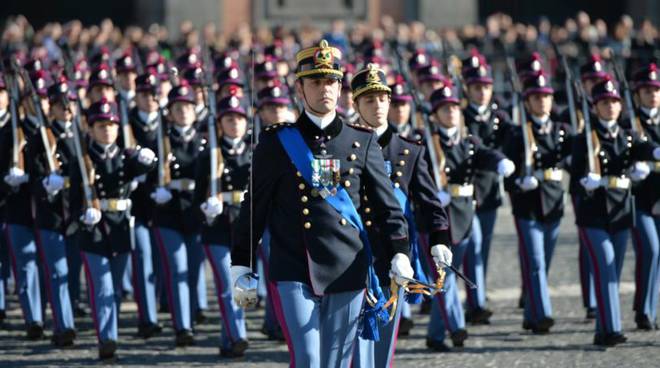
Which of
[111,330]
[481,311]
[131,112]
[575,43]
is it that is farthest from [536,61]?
[575,43]

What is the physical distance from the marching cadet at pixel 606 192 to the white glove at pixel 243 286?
3.85 metres

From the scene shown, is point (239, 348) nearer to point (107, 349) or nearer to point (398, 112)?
point (107, 349)

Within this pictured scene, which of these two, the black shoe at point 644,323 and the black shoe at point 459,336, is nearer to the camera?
the black shoe at point 459,336

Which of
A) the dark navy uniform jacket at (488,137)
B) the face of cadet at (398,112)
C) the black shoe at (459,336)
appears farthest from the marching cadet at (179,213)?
the dark navy uniform jacket at (488,137)

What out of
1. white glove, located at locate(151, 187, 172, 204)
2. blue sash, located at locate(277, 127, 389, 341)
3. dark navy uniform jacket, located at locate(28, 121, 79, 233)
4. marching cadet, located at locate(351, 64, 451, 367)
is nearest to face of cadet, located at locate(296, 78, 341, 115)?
blue sash, located at locate(277, 127, 389, 341)

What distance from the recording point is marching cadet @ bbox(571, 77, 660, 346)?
1000 centimetres

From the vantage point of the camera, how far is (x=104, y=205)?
10.1m

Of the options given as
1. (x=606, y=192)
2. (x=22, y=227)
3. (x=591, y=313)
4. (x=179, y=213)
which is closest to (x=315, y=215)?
(x=179, y=213)

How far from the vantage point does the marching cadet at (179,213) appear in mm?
10328

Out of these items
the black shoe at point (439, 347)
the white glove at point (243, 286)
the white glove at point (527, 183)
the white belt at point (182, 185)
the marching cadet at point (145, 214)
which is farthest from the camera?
the marching cadet at point (145, 214)

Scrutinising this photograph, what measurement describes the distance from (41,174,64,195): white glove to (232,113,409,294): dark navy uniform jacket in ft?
12.0

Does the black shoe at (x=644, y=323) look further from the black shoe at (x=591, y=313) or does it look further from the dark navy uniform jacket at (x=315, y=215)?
the dark navy uniform jacket at (x=315, y=215)

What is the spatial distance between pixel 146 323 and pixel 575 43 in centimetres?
1598

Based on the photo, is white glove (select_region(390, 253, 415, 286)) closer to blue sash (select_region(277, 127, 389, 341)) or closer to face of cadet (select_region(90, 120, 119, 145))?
blue sash (select_region(277, 127, 389, 341))
